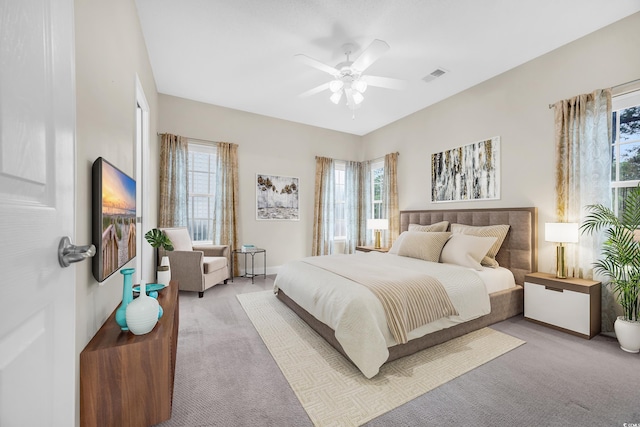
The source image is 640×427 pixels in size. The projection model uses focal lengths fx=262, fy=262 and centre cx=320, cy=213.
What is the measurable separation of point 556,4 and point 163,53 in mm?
4014

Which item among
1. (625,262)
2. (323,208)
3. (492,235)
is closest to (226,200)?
(323,208)

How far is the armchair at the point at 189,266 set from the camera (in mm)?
3574

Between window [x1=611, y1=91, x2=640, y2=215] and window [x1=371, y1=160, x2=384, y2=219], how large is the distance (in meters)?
3.36

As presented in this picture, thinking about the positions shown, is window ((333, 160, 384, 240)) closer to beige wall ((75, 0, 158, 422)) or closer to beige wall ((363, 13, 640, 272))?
beige wall ((363, 13, 640, 272))

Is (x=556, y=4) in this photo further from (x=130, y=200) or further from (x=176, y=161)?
(x=176, y=161)

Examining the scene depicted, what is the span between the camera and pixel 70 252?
68cm

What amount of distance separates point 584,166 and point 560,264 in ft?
3.42

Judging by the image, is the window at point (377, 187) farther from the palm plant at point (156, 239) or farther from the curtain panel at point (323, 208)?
the palm plant at point (156, 239)

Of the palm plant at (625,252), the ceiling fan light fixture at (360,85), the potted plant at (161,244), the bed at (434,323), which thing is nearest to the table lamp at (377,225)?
the bed at (434,323)

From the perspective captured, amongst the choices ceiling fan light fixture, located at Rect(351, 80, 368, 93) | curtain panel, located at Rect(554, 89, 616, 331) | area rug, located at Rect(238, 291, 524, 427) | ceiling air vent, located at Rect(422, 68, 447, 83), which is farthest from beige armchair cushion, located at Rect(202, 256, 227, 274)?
curtain panel, located at Rect(554, 89, 616, 331)

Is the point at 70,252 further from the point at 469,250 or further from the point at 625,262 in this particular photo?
the point at 625,262

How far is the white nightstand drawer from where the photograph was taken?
2.47 m

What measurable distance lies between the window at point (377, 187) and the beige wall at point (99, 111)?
14.7 ft

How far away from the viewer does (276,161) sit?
5164 mm
